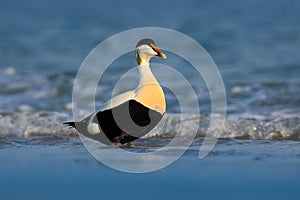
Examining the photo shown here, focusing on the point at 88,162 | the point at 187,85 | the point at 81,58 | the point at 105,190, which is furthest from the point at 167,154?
the point at 81,58

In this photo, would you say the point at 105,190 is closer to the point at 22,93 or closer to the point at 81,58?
the point at 22,93

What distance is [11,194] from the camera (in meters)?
4.59

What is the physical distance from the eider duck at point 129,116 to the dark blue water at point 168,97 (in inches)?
10.2

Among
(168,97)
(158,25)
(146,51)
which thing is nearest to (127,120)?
(146,51)

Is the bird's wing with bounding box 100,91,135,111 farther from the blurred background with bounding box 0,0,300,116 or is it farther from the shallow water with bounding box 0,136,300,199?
the blurred background with bounding box 0,0,300,116

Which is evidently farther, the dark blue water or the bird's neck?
the bird's neck

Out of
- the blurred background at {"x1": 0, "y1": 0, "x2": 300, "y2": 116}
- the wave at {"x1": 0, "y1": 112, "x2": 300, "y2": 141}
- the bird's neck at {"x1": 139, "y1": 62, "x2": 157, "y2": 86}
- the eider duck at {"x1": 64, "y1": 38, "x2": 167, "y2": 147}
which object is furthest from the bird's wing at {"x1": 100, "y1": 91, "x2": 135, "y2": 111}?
the blurred background at {"x1": 0, "y1": 0, "x2": 300, "y2": 116}

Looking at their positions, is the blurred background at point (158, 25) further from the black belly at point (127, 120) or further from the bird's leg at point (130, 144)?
the black belly at point (127, 120)

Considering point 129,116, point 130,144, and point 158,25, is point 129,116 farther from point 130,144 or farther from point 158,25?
point 158,25

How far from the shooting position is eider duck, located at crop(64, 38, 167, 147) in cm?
564

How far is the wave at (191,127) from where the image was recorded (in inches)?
257

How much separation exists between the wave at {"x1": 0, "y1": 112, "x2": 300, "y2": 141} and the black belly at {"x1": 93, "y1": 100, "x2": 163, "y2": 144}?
992 millimetres

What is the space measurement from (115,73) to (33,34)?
5.03 meters

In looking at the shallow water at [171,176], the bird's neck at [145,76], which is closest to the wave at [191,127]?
the shallow water at [171,176]
